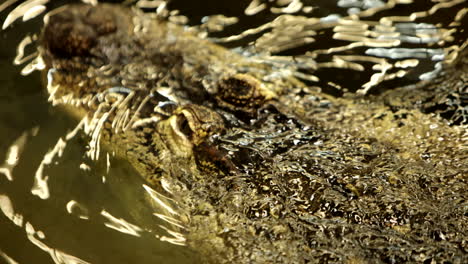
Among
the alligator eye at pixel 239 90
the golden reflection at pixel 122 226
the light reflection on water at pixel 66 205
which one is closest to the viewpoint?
the light reflection on water at pixel 66 205

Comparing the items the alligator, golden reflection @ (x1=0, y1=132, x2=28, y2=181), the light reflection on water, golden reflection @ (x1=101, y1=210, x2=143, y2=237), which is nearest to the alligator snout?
the alligator

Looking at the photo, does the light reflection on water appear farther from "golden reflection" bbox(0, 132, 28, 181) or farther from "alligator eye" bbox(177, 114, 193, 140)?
"alligator eye" bbox(177, 114, 193, 140)

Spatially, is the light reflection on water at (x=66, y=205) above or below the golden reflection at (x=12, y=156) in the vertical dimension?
below

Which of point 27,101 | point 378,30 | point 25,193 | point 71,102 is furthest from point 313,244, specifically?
point 378,30

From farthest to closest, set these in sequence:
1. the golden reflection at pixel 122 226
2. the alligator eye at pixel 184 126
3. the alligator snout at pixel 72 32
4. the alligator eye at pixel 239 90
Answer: the alligator snout at pixel 72 32, the alligator eye at pixel 239 90, the alligator eye at pixel 184 126, the golden reflection at pixel 122 226

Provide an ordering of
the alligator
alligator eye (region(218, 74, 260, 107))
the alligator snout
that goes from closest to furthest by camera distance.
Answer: the alligator
alligator eye (region(218, 74, 260, 107))
the alligator snout

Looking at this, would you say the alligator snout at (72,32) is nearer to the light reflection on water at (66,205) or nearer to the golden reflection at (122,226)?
the light reflection on water at (66,205)

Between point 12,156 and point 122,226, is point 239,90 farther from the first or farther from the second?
point 12,156

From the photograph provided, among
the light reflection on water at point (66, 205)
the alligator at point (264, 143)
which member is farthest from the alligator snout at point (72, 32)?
the light reflection on water at point (66, 205)

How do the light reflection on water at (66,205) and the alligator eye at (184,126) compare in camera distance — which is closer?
the light reflection on water at (66,205)
